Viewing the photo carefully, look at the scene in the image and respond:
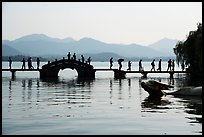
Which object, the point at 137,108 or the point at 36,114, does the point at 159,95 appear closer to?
the point at 137,108

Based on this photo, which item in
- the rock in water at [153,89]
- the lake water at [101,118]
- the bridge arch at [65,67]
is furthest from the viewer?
the bridge arch at [65,67]

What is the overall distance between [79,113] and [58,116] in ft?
4.42

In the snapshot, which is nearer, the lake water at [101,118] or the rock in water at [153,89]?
the lake water at [101,118]

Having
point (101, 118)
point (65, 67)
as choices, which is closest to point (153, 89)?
point (101, 118)

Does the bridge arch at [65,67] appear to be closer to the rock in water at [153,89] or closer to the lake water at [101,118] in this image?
the rock in water at [153,89]

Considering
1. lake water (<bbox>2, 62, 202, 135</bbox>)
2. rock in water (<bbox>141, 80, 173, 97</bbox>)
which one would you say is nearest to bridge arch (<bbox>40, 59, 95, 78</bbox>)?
rock in water (<bbox>141, 80, 173, 97</bbox>)

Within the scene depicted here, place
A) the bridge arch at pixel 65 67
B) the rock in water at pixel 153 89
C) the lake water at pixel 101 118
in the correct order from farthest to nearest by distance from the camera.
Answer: the bridge arch at pixel 65 67 → the rock in water at pixel 153 89 → the lake water at pixel 101 118

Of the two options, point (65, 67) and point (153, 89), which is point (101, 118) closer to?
point (153, 89)

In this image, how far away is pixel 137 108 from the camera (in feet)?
68.4

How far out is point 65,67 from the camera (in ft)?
198

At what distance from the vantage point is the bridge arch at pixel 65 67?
60.3 metres

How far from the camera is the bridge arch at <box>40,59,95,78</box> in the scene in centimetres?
6028

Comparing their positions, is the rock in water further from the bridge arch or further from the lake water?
the bridge arch

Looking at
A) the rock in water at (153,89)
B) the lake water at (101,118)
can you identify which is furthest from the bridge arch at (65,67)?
the lake water at (101,118)
